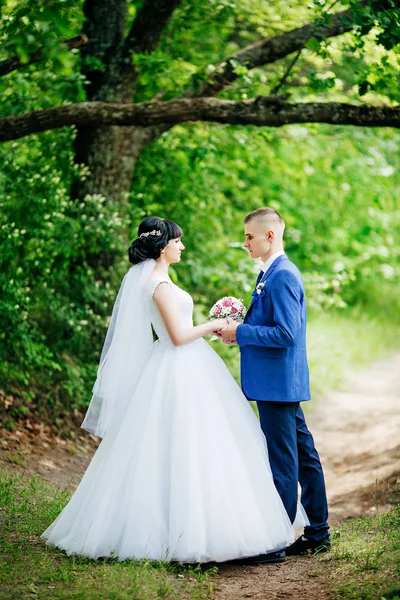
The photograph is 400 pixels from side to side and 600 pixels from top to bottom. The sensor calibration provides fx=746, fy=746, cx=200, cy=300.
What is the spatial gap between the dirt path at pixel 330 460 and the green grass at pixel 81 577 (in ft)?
0.74

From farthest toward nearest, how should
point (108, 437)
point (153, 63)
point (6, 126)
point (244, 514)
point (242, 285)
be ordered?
1. point (242, 285)
2. point (153, 63)
3. point (6, 126)
4. point (108, 437)
5. point (244, 514)

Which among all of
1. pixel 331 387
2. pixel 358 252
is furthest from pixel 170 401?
pixel 358 252

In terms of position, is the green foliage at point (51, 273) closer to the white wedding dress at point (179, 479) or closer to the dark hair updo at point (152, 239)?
the dark hair updo at point (152, 239)

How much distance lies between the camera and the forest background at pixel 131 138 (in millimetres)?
6473

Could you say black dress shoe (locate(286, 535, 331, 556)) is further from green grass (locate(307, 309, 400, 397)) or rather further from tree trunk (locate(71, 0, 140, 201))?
green grass (locate(307, 309, 400, 397))

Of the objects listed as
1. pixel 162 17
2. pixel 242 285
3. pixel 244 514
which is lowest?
pixel 242 285

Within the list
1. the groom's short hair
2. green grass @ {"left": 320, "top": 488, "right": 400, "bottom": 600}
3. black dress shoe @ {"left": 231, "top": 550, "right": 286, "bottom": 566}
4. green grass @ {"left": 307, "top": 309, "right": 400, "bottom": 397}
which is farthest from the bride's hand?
green grass @ {"left": 307, "top": 309, "right": 400, "bottom": 397}

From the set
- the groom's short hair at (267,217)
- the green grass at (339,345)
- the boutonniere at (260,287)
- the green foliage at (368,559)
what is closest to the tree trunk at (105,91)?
the green grass at (339,345)

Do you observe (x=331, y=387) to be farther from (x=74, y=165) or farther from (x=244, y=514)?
(x=244, y=514)

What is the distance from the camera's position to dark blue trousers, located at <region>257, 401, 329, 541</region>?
185 inches

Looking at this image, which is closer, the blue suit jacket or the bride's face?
the blue suit jacket

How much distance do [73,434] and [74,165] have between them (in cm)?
288

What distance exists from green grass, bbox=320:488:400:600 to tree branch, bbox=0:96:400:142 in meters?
3.33

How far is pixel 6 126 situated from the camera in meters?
6.54
